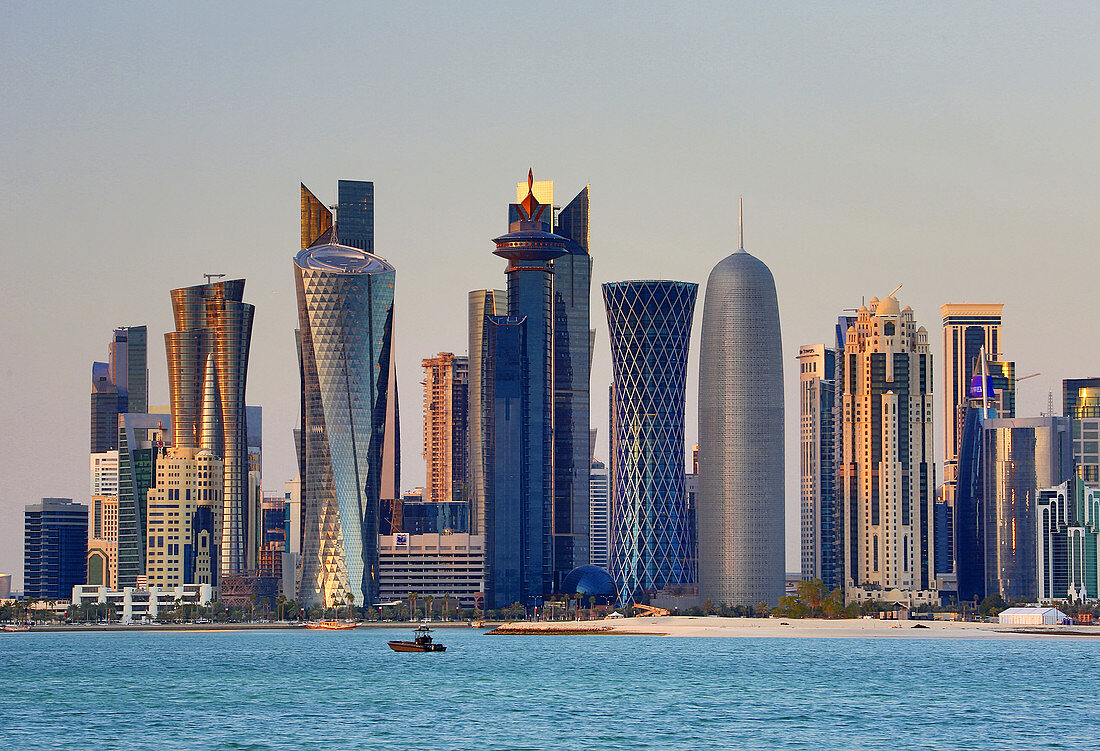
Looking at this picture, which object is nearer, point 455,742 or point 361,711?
point 455,742

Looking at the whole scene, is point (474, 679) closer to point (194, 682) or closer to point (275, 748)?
point (194, 682)

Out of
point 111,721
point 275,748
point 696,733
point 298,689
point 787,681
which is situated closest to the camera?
point 275,748

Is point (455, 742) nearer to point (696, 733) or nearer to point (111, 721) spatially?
point (696, 733)

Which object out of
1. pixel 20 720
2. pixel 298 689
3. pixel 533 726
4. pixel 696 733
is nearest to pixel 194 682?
pixel 298 689

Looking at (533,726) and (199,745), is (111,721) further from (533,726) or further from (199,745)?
(533,726)

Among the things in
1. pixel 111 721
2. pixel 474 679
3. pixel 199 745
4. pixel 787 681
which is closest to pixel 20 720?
pixel 111 721

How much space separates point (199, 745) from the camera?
416ft

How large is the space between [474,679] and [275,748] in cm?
6860

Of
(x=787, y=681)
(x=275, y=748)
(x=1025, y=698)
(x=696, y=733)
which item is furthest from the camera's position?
(x=787, y=681)

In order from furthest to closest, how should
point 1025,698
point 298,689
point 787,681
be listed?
1. point 787,681
2. point 298,689
3. point 1025,698

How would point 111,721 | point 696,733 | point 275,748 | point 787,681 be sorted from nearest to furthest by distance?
point 275,748 → point 696,733 → point 111,721 → point 787,681

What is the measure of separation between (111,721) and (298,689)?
34227mm

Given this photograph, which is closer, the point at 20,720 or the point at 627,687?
the point at 20,720

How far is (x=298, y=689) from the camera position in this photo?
17812 cm
